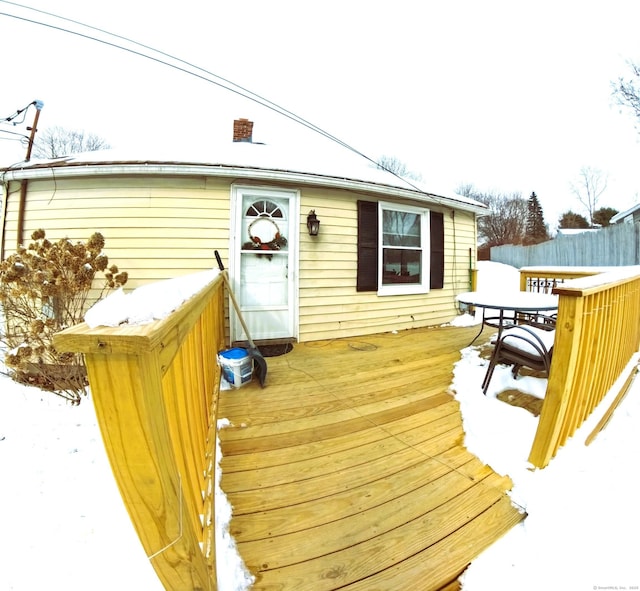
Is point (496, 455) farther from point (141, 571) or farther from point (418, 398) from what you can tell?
point (141, 571)

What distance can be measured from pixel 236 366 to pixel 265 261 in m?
1.71

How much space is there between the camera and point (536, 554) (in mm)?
1076

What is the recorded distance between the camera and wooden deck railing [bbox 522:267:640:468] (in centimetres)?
134

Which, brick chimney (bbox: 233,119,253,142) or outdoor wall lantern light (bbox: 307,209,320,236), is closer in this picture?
outdoor wall lantern light (bbox: 307,209,320,236)

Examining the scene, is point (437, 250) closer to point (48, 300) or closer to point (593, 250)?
point (48, 300)

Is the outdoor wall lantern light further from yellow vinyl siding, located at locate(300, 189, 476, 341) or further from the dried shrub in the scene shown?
the dried shrub

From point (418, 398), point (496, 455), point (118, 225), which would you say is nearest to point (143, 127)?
point (118, 225)

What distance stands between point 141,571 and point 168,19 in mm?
5534

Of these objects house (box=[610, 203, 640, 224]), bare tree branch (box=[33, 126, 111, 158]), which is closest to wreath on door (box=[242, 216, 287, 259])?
house (box=[610, 203, 640, 224])

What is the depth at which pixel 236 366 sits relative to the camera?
101 inches

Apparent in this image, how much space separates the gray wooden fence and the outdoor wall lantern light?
29.3 ft

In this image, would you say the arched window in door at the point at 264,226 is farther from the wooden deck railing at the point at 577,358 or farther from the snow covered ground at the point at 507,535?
the wooden deck railing at the point at 577,358

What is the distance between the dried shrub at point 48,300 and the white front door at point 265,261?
62.1 inches

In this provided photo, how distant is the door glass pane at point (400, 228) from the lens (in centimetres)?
453
